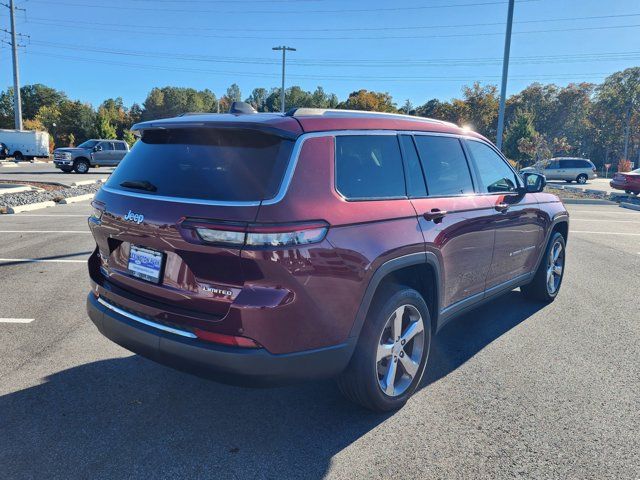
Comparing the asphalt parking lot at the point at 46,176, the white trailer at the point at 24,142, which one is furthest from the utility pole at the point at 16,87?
the asphalt parking lot at the point at 46,176

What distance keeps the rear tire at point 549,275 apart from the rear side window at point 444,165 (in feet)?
6.66

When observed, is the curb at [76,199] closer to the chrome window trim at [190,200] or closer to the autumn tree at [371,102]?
the chrome window trim at [190,200]

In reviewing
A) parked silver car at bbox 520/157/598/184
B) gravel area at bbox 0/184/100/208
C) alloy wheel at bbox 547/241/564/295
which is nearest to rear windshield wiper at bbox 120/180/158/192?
alloy wheel at bbox 547/241/564/295

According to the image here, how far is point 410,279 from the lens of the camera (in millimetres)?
3430

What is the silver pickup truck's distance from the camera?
26.7 m

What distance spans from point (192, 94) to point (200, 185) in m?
116

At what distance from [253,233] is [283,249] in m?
0.17

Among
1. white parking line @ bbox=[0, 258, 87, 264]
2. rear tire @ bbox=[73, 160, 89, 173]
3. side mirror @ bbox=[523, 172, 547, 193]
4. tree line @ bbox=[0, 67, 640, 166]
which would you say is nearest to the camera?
side mirror @ bbox=[523, 172, 547, 193]

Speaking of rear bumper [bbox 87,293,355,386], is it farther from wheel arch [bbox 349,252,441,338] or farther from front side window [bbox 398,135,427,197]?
front side window [bbox 398,135,427,197]

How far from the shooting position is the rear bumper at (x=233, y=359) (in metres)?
2.50

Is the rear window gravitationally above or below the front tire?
above

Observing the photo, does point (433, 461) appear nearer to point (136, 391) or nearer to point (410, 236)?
point (410, 236)

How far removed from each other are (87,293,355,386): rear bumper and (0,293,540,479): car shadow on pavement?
478mm

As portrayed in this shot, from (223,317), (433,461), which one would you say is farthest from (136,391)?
(433,461)
